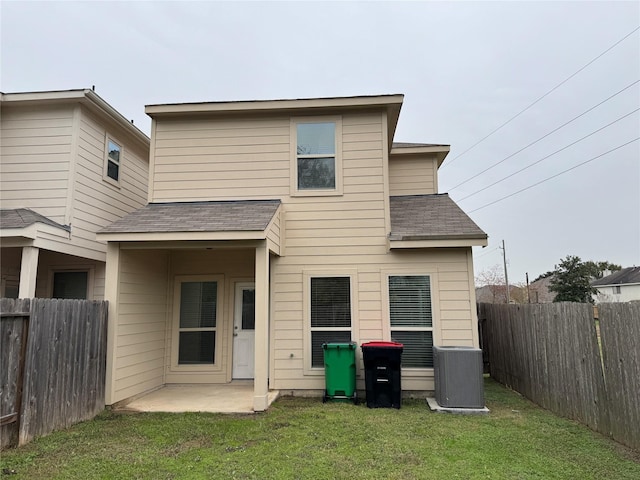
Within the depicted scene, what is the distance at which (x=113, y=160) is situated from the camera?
340 inches

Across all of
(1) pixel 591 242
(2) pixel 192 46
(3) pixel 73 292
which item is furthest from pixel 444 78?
(1) pixel 591 242

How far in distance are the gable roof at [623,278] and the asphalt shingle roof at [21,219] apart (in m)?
39.4

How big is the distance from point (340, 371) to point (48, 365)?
3906 mm

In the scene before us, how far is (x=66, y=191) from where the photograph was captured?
7121mm

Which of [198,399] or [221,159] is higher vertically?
[221,159]

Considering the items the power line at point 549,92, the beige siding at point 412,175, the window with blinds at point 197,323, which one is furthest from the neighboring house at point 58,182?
the power line at point 549,92

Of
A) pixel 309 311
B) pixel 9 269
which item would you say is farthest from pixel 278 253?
pixel 9 269

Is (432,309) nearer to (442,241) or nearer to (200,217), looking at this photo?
(442,241)

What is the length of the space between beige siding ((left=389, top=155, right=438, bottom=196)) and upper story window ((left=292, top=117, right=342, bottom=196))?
84.2 inches

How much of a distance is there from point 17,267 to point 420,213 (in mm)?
8562

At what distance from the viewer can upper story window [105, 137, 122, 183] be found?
331 inches

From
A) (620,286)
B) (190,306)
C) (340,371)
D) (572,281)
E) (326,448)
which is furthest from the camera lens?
(620,286)

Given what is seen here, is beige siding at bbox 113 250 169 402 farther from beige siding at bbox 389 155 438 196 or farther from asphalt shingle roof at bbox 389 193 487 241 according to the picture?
beige siding at bbox 389 155 438 196

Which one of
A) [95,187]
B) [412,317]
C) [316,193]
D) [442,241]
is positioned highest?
[95,187]
